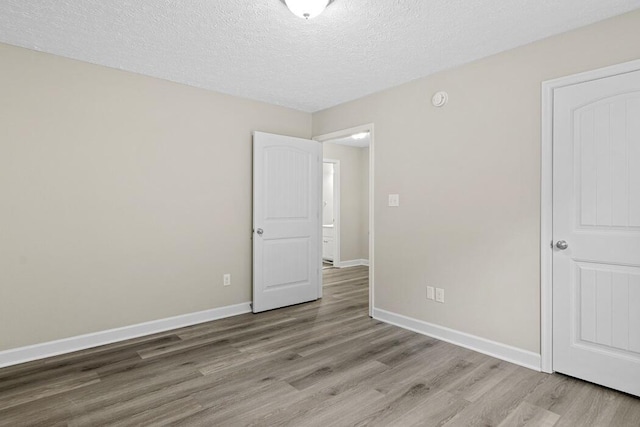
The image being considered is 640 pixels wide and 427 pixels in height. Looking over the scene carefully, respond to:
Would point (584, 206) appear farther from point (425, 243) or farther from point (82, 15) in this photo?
point (82, 15)

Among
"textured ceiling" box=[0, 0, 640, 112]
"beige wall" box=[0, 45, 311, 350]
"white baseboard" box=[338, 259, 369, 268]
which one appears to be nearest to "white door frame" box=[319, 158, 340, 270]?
"white baseboard" box=[338, 259, 369, 268]

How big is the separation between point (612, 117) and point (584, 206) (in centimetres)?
60

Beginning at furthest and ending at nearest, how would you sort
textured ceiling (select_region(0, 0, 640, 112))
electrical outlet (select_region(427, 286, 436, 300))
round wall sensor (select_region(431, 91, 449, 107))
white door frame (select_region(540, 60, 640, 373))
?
electrical outlet (select_region(427, 286, 436, 300))
round wall sensor (select_region(431, 91, 449, 107))
white door frame (select_region(540, 60, 640, 373))
textured ceiling (select_region(0, 0, 640, 112))

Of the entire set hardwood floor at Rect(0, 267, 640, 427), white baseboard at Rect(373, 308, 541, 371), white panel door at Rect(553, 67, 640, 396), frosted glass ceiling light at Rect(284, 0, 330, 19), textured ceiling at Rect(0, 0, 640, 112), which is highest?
textured ceiling at Rect(0, 0, 640, 112)

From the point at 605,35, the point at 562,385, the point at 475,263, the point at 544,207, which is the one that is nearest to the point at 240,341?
the point at 475,263

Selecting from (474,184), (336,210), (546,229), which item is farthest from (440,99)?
(336,210)

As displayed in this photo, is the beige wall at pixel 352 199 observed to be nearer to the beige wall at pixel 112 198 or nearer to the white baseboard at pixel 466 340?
the beige wall at pixel 112 198

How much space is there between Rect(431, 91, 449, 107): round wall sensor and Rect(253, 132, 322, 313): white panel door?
1.68 meters

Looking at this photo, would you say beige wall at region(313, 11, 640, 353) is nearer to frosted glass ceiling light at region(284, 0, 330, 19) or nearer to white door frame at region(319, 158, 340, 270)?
frosted glass ceiling light at region(284, 0, 330, 19)

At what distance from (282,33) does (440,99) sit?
Result: 1566mm

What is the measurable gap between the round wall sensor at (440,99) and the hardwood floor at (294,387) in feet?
7.14

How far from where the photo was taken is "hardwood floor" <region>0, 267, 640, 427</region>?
203 cm

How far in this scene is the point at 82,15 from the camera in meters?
2.30

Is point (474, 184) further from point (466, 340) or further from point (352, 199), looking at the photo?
point (352, 199)
